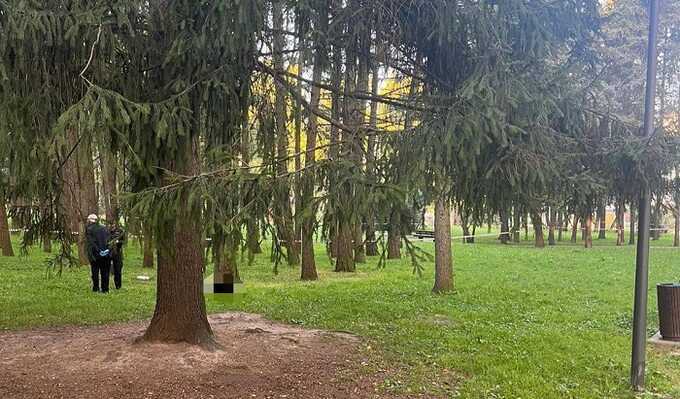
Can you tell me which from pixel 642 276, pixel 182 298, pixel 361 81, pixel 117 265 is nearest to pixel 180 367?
pixel 182 298

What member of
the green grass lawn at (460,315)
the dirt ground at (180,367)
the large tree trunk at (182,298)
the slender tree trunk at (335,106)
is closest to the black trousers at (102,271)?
the green grass lawn at (460,315)

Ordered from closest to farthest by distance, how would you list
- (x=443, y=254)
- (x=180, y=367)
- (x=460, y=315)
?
1. (x=180, y=367)
2. (x=460, y=315)
3. (x=443, y=254)

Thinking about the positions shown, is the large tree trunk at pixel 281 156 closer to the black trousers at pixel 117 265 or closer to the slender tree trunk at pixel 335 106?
the slender tree trunk at pixel 335 106

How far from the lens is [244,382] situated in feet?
18.5

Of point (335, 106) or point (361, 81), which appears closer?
point (361, 81)

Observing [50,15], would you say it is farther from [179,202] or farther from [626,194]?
[626,194]

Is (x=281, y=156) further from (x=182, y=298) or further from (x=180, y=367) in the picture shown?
(x=180, y=367)

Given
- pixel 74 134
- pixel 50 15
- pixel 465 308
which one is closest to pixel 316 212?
pixel 74 134

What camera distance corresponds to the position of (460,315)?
9117mm

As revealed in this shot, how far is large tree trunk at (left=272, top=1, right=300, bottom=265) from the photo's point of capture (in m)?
4.34

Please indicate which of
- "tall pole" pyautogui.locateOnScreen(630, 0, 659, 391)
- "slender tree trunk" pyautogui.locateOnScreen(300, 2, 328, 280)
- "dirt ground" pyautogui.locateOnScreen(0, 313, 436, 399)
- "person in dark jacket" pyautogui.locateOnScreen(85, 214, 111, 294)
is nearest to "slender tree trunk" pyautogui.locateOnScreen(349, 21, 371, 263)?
"slender tree trunk" pyautogui.locateOnScreen(300, 2, 328, 280)

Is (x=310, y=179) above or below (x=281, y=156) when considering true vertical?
below

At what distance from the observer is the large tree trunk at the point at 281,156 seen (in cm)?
434

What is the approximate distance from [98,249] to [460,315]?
5.96 meters
